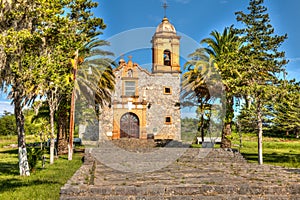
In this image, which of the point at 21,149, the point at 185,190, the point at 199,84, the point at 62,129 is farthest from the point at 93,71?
the point at 185,190

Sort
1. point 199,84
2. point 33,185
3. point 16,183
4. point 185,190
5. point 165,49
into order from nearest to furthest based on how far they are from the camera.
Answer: point 185,190
point 33,185
point 16,183
point 199,84
point 165,49

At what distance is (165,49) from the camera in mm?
24609

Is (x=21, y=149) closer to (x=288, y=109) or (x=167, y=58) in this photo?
(x=288, y=109)

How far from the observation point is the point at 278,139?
94.1 feet

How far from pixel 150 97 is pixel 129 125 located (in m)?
2.70

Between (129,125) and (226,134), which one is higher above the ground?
(129,125)

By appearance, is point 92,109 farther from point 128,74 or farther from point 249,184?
point 249,184

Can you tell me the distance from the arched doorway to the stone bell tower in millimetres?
3950

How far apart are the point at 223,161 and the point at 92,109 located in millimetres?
12362

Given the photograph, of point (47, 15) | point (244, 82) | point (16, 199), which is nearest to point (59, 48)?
point (47, 15)

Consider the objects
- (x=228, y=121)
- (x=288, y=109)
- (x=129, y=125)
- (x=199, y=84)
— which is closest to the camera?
(x=288, y=109)

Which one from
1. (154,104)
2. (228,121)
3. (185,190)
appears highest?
(154,104)

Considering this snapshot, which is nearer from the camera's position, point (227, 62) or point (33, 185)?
point (33, 185)

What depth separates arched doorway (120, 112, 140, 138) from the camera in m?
24.8
